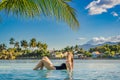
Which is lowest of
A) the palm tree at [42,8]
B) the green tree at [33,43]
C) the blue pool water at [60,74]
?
the blue pool water at [60,74]

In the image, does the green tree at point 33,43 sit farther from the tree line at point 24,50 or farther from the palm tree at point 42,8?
the palm tree at point 42,8

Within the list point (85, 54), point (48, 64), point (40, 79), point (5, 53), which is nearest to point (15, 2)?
point (40, 79)

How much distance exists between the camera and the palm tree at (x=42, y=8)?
4230 mm

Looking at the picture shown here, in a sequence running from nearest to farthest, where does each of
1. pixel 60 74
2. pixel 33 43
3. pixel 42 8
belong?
pixel 42 8 < pixel 60 74 < pixel 33 43

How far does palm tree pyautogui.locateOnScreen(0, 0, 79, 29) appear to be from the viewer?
4230 mm

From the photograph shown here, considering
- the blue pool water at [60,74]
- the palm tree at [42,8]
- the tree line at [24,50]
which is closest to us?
the palm tree at [42,8]

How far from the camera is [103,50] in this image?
188 meters

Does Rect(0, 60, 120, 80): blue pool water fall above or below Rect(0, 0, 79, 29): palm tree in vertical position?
below

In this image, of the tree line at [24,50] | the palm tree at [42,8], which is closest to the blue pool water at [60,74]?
the palm tree at [42,8]

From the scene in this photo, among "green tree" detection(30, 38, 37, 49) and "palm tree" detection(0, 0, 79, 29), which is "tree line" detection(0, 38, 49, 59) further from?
"palm tree" detection(0, 0, 79, 29)

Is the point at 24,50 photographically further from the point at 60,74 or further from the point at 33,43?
the point at 60,74

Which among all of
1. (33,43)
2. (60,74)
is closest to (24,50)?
(33,43)

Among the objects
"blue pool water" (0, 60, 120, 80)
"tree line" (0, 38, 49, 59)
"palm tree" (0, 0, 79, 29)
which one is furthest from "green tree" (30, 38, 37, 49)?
"palm tree" (0, 0, 79, 29)

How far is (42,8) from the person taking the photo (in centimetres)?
424
